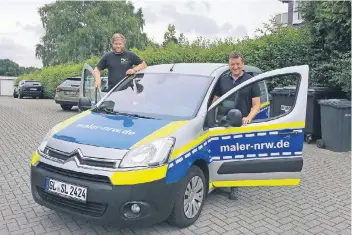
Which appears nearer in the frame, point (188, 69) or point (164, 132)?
point (164, 132)

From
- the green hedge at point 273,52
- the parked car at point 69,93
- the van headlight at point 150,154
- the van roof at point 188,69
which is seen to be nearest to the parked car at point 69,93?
the parked car at point 69,93

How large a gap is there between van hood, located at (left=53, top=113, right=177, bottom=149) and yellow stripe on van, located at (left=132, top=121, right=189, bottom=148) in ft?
0.10

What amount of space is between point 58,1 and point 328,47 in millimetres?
32939

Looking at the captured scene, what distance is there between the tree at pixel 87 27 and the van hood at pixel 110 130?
100 feet

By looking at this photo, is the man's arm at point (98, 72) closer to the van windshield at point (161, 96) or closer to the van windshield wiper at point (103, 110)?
the van windshield at point (161, 96)

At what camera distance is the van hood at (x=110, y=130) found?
316 centimetres

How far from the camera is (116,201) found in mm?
2949

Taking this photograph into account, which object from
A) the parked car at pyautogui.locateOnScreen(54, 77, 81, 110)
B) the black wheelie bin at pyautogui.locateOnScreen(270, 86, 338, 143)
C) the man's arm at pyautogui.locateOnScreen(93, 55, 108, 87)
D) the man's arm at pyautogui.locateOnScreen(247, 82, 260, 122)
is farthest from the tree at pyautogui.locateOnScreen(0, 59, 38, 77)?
the man's arm at pyautogui.locateOnScreen(247, 82, 260, 122)

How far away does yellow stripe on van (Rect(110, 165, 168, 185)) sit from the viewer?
295 cm

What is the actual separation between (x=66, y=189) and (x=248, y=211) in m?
2.13

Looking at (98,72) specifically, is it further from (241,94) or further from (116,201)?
(116,201)

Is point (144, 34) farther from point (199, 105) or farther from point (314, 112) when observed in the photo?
point (199, 105)

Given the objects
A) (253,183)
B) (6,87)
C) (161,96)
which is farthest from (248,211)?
(6,87)

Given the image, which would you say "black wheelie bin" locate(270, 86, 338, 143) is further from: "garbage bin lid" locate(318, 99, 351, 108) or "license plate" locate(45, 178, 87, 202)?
"license plate" locate(45, 178, 87, 202)
